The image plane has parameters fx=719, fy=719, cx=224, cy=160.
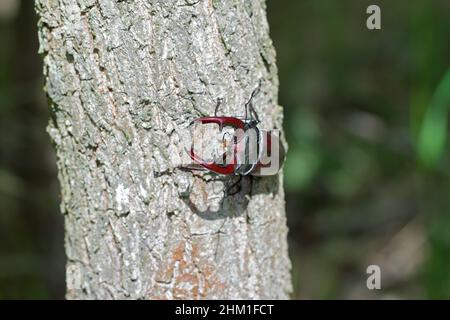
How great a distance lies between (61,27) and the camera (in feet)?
5.63

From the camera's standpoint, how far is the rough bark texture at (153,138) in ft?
5.51

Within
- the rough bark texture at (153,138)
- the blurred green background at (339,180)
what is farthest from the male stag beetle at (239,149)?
the blurred green background at (339,180)

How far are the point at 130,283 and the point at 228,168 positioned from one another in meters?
0.40

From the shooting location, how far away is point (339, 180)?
13.7 ft

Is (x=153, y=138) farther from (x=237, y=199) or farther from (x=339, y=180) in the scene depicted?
(x=339, y=180)

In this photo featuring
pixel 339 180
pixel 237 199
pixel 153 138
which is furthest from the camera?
pixel 339 180

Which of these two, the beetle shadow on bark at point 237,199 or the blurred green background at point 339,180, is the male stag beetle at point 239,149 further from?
the blurred green background at point 339,180

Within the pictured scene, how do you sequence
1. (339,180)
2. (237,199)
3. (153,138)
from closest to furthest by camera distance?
(153,138), (237,199), (339,180)

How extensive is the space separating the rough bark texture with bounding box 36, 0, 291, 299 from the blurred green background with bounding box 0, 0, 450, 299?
51.5 inches

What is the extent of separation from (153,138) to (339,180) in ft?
8.52

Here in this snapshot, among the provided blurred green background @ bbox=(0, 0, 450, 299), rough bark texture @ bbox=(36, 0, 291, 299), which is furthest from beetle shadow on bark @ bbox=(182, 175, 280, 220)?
blurred green background @ bbox=(0, 0, 450, 299)

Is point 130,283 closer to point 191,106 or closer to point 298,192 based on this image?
point 191,106

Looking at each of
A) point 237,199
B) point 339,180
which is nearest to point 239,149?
point 237,199
